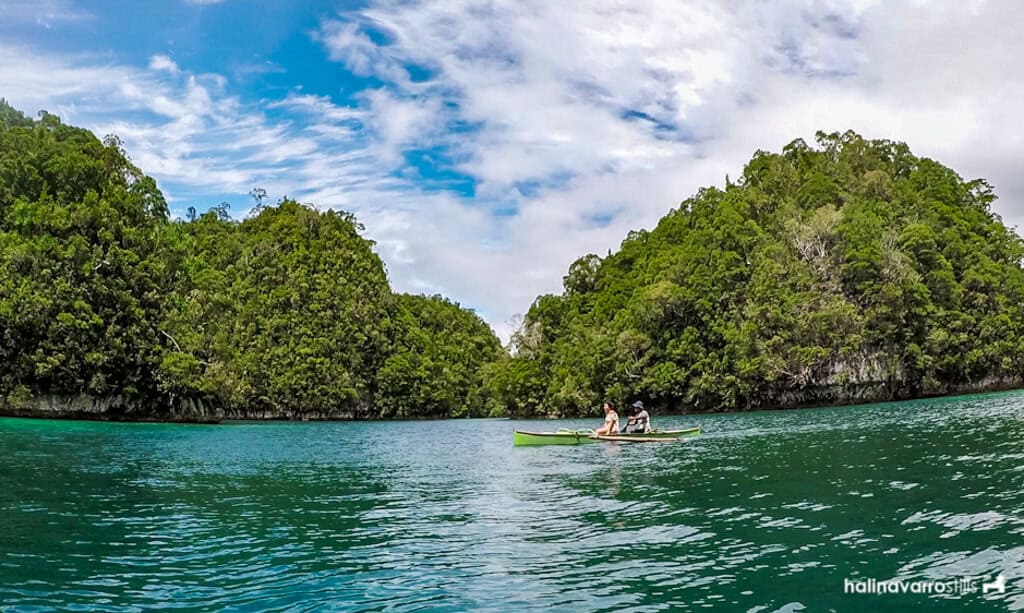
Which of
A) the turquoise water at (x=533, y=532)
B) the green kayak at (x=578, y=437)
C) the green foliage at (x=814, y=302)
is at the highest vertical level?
the green foliage at (x=814, y=302)

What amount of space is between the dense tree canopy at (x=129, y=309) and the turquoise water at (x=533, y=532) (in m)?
33.6

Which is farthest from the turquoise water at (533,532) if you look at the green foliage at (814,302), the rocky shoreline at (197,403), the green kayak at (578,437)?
the green foliage at (814,302)

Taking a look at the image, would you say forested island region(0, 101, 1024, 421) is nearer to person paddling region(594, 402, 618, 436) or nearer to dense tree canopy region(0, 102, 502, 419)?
dense tree canopy region(0, 102, 502, 419)

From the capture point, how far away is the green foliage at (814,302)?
64.0 m

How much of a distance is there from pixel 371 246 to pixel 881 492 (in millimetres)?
113551

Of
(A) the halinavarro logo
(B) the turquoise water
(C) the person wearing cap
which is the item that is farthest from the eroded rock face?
(A) the halinavarro logo

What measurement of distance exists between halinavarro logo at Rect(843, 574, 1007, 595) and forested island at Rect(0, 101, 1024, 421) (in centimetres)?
5582

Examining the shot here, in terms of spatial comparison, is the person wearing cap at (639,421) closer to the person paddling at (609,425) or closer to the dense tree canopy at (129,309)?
the person paddling at (609,425)

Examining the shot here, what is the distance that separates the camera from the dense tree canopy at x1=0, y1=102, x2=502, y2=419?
5194 cm

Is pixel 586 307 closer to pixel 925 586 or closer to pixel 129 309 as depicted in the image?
pixel 129 309

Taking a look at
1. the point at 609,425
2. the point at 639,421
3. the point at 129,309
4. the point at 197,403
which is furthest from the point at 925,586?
the point at 197,403

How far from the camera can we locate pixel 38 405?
52.9 metres

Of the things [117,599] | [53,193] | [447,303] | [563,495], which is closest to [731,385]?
[563,495]

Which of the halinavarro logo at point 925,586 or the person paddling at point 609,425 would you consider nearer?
the halinavarro logo at point 925,586
